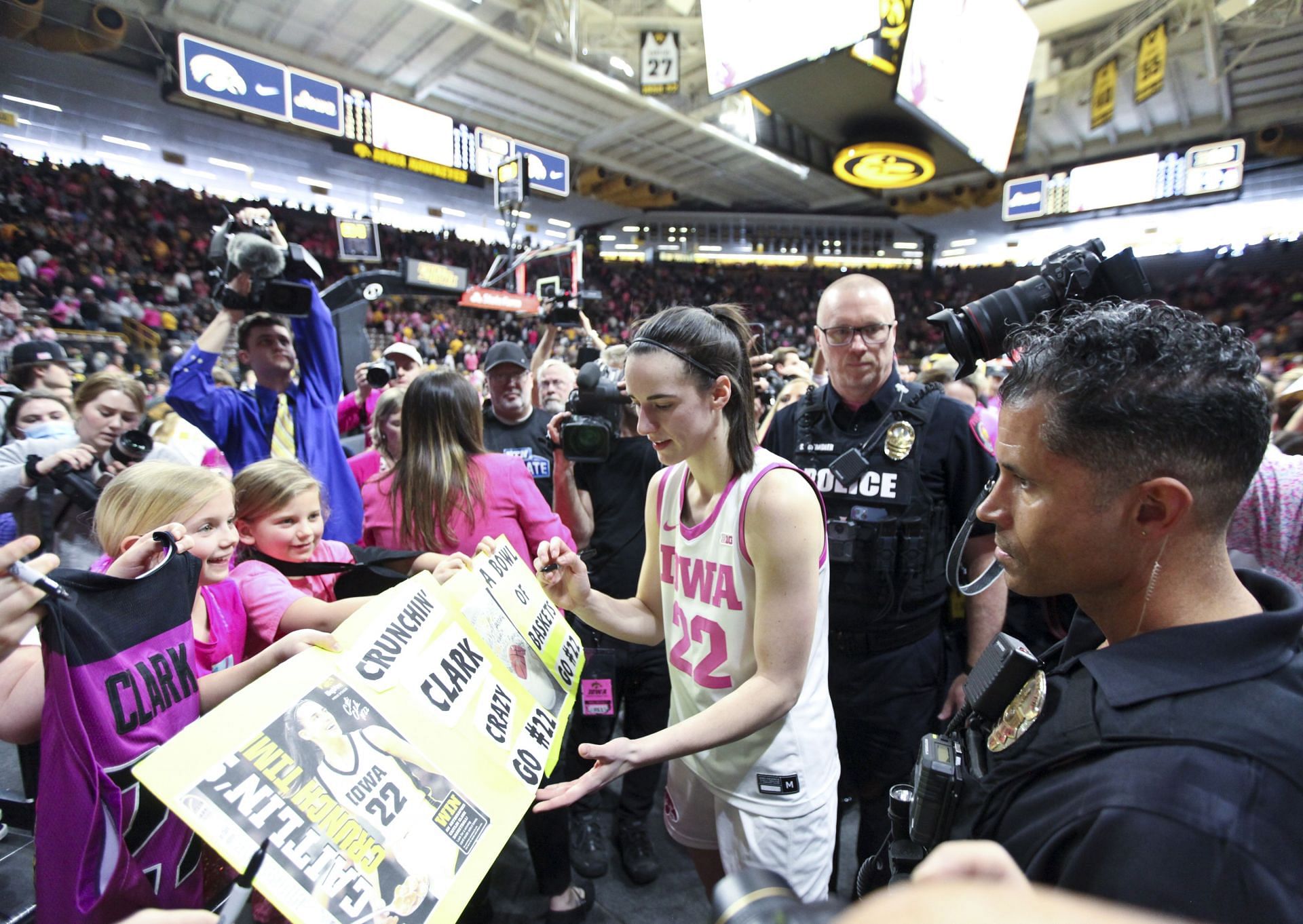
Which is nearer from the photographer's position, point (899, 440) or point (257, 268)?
point (899, 440)

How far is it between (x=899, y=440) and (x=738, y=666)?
109 centimetres

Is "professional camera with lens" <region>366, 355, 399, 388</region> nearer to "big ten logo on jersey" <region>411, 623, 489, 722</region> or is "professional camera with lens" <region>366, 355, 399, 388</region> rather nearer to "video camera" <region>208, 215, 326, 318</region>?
"video camera" <region>208, 215, 326, 318</region>

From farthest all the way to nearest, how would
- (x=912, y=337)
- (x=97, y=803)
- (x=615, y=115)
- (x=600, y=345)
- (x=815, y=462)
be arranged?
(x=912, y=337)
(x=615, y=115)
(x=600, y=345)
(x=815, y=462)
(x=97, y=803)

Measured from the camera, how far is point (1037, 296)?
142 cm

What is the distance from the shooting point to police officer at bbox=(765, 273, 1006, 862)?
2094mm

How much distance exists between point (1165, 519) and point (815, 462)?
154 centimetres

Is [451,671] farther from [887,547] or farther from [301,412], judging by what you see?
[301,412]

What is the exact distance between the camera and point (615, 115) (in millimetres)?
15203

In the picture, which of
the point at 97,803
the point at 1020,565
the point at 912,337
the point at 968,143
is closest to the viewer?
the point at 1020,565

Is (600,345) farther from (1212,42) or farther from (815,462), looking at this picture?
(1212,42)

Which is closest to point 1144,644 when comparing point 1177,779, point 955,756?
point 1177,779

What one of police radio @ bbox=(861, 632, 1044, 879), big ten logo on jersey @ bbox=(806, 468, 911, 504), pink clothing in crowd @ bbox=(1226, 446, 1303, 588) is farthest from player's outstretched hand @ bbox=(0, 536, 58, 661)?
pink clothing in crowd @ bbox=(1226, 446, 1303, 588)

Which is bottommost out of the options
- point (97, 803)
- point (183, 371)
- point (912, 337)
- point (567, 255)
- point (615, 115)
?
point (97, 803)

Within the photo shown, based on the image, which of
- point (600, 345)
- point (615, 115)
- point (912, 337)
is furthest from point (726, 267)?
point (600, 345)
